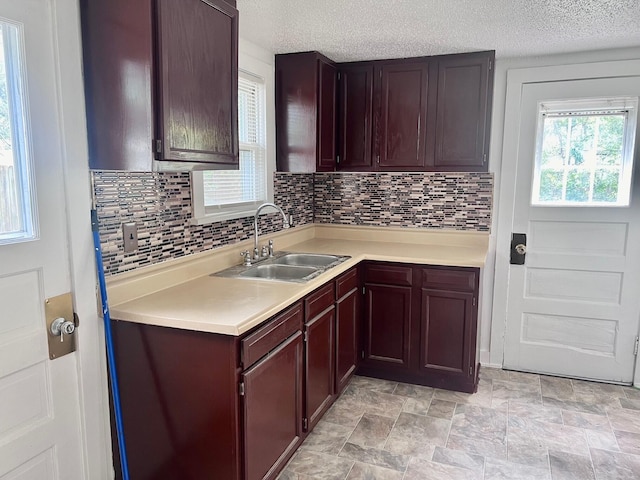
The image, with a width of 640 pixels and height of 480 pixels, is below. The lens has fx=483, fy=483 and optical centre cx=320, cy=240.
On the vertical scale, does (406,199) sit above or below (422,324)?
above

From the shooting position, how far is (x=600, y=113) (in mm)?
3146

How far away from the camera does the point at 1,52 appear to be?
1494 millimetres

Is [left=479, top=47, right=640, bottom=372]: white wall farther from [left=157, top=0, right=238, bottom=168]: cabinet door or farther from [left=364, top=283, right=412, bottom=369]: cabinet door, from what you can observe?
[left=157, top=0, right=238, bottom=168]: cabinet door

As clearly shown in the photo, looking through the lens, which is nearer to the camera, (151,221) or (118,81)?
(118,81)

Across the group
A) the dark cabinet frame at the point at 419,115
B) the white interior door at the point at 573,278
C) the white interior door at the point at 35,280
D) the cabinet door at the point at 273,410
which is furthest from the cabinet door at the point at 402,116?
the white interior door at the point at 35,280

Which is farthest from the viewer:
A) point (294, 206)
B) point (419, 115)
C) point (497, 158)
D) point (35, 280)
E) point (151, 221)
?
point (294, 206)

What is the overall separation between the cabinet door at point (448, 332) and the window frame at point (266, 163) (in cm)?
126

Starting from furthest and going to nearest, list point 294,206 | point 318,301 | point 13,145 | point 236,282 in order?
point 294,206, point 318,301, point 236,282, point 13,145

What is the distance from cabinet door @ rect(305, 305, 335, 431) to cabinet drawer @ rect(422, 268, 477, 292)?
72cm

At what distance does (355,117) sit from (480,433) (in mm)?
2196

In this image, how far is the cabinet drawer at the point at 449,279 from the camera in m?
3.01

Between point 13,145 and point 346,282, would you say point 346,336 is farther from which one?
point 13,145

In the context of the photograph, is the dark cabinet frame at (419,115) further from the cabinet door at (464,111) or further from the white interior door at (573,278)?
the white interior door at (573,278)

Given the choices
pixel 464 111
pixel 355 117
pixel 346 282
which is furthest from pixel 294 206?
pixel 464 111
